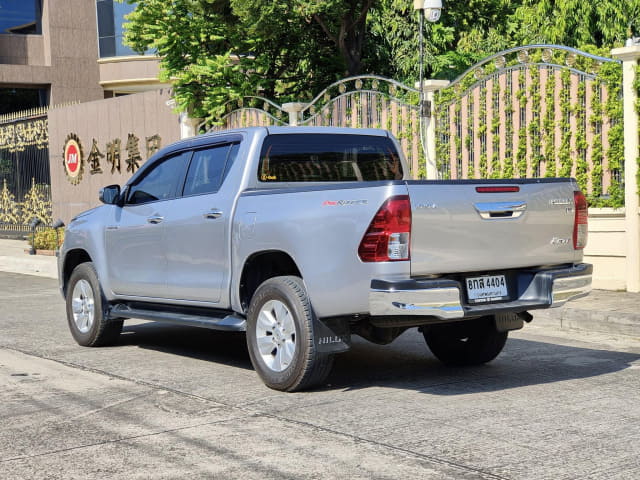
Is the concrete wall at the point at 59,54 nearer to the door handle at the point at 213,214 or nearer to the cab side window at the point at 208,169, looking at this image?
the cab side window at the point at 208,169

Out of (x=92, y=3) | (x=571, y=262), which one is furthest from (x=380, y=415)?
(x=92, y=3)

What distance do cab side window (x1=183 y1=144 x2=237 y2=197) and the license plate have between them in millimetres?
2245

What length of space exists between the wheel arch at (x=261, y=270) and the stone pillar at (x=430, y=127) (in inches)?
276

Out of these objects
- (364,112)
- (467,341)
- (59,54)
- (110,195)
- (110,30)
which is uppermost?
(110,30)

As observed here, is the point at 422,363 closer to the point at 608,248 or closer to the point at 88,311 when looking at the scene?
the point at 88,311

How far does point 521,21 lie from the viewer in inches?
1252

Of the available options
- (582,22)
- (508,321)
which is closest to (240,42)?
(508,321)

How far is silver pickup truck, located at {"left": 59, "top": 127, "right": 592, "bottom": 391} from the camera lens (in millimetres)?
6367

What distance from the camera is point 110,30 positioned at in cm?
3575

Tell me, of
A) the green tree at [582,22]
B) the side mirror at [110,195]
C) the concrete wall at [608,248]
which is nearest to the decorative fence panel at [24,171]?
the green tree at [582,22]

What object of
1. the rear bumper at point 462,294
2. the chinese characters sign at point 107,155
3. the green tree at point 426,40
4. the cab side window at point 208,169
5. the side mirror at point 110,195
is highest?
the green tree at point 426,40

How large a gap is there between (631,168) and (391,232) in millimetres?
6219

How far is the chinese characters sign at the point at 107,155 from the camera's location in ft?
69.6

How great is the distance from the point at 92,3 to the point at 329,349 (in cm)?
3147
